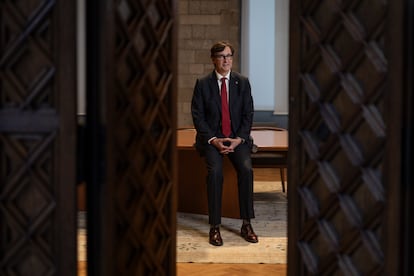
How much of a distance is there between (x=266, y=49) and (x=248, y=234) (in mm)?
5955

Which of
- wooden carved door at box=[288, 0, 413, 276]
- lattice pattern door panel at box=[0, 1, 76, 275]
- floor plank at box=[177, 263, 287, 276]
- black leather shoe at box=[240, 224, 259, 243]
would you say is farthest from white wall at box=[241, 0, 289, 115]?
lattice pattern door panel at box=[0, 1, 76, 275]

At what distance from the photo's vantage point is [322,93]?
271cm

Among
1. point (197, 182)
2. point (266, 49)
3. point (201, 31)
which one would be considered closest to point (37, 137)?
point (197, 182)

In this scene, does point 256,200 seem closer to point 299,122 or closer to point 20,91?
point 299,122

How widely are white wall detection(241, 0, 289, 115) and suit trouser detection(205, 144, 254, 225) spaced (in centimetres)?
554

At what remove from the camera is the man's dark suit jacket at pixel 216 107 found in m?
5.28

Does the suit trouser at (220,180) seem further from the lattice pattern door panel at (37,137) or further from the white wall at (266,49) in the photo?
the white wall at (266,49)

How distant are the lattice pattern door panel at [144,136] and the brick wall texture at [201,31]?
7.32 m

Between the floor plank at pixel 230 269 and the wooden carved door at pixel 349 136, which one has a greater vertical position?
the wooden carved door at pixel 349 136

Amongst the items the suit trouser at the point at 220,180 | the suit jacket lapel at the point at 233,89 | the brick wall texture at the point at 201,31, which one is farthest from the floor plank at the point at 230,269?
the brick wall texture at the point at 201,31

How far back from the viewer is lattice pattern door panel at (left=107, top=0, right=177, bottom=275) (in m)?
2.75

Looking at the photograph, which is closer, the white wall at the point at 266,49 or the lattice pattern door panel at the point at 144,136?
the lattice pattern door panel at the point at 144,136

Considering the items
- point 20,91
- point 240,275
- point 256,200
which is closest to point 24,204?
point 20,91

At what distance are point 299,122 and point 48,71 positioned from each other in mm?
1073
